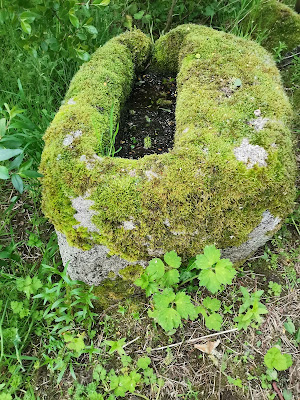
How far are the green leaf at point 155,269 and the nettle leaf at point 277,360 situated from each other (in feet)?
2.72

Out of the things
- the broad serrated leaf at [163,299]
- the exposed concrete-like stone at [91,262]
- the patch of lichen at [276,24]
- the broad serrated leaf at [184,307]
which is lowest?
the exposed concrete-like stone at [91,262]

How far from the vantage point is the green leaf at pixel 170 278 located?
1.92 meters

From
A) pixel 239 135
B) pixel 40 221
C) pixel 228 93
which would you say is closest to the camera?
pixel 239 135

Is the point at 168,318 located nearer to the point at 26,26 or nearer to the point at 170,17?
the point at 26,26

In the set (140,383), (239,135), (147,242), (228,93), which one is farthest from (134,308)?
(228,93)

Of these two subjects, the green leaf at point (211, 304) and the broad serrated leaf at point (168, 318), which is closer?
the broad serrated leaf at point (168, 318)

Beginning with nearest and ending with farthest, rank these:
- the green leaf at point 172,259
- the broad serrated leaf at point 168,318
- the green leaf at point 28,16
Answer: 1. the broad serrated leaf at point 168,318
2. the green leaf at point 172,259
3. the green leaf at point 28,16

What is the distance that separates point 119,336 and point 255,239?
3.78ft

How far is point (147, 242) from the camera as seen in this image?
193 centimetres

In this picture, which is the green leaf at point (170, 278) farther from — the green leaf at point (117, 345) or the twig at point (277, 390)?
the twig at point (277, 390)

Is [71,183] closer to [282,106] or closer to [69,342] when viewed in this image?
[69,342]

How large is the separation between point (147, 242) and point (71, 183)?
0.59 meters

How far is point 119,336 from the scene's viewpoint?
85.7 inches

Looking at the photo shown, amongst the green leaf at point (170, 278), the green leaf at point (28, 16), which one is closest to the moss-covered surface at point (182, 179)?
the green leaf at point (170, 278)
